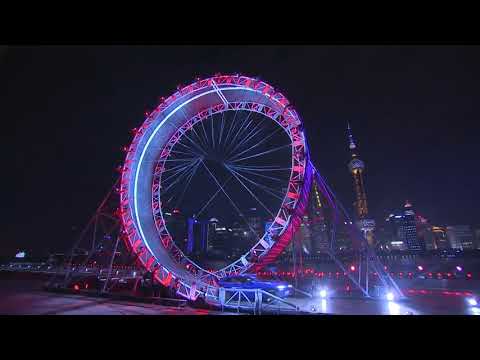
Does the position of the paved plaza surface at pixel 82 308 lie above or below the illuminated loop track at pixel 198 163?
below

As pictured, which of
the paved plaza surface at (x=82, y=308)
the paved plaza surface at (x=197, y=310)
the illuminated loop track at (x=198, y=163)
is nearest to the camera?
the paved plaza surface at (x=197, y=310)

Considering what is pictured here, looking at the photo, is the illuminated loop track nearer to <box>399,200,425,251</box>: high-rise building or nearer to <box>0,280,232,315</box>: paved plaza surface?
<box>0,280,232,315</box>: paved plaza surface

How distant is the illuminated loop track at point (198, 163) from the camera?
46.8ft

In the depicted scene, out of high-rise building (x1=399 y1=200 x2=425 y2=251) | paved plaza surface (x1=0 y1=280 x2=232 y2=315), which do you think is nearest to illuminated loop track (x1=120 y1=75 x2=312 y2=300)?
paved plaza surface (x1=0 y1=280 x2=232 y2=315)

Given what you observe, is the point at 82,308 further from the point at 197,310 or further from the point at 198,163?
the point at 198,163

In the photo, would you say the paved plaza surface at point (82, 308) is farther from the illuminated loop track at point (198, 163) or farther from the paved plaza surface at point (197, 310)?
the illuminated loop track at point (198, 163)

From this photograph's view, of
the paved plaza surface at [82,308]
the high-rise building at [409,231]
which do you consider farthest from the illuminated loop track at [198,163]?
the high-rise building at [409,231]

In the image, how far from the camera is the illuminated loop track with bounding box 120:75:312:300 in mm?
14258

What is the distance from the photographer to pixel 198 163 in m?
18.0

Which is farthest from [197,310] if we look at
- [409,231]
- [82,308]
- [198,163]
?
[409,231]

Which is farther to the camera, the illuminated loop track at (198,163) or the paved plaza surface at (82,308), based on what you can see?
the illuminated loop track at (198,163)

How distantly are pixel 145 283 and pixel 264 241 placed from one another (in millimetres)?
7473
